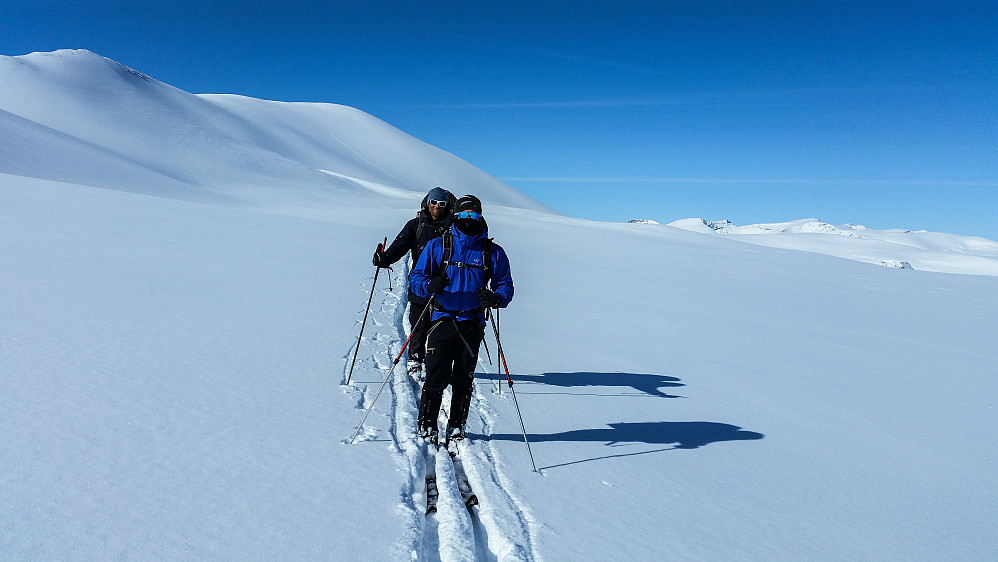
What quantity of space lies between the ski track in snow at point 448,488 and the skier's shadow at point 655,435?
1.86 ft

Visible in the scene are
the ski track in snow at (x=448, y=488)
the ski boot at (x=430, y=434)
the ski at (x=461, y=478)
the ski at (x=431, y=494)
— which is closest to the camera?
the ski track in snow at (x=448, y=488)

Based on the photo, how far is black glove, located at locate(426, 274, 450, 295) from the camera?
4.01 meters

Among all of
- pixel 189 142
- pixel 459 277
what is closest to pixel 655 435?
pixel 459 277

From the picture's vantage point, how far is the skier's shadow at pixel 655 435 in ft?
15.1

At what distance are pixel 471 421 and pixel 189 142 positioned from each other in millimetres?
77630

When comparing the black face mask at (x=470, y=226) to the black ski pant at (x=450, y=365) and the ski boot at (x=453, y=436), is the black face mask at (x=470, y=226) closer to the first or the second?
the black ski pant at (x=450, y=365)

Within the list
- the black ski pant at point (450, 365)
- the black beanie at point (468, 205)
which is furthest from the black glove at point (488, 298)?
the black beanie at point (468, 205)

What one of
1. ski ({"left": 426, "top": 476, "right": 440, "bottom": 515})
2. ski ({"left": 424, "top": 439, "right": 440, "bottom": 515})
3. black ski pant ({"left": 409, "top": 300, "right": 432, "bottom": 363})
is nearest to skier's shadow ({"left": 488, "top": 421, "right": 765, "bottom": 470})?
ski ({"left": 424, "top": 439, "right": 440, "bottom": 515})

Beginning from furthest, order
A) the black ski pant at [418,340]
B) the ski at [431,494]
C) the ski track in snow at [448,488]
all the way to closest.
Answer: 1. the black ski pant at [418,340]
2. the ski at [431,494]
3. the ski track in snow at [448,488]

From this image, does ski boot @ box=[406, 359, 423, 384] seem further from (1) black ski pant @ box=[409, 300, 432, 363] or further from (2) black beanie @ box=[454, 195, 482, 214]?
(2) black beanie @ box=[454, 195, 482, 214]

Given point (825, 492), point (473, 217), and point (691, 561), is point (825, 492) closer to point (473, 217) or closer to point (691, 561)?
point (691, 561)

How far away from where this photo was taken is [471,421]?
481 cm

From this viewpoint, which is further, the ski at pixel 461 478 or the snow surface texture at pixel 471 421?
the ski at pixel 461 478

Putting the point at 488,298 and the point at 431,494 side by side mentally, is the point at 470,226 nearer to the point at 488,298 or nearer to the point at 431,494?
the point at 488,298
